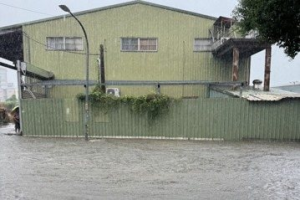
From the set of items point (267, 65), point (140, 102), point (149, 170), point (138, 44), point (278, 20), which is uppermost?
point (138, 44)

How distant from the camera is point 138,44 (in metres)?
23.5

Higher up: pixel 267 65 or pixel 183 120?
pixel 267 65

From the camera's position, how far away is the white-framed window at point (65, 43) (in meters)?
23.3

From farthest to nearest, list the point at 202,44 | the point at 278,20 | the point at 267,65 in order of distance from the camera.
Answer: the point at 202,44
the point at 267,65
the point at 278,20

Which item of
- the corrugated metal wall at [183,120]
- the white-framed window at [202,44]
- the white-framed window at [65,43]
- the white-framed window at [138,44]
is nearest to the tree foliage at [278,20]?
the corrugated metal wall at [183,120]

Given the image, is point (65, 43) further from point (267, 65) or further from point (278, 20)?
point (278, 20)

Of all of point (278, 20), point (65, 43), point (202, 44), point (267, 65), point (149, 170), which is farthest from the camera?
point (202, 44)

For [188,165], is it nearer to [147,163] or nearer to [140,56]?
[147,163]

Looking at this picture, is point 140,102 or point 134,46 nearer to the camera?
point 140,102

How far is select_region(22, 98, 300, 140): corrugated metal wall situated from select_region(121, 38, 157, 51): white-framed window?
9.96 m

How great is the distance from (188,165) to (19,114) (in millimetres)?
11013

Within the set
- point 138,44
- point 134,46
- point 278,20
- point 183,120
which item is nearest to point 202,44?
point 138,44

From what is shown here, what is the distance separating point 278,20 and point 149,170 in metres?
5.25

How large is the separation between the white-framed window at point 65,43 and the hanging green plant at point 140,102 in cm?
991
